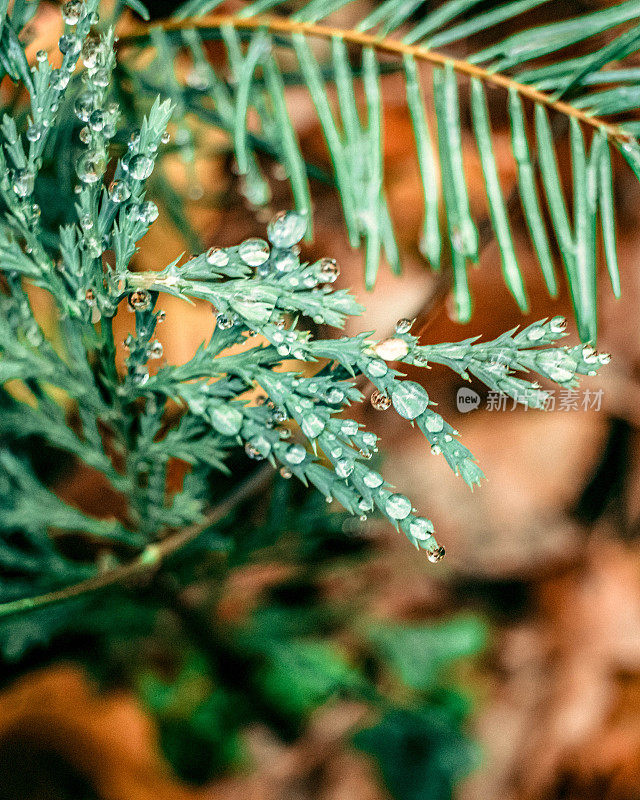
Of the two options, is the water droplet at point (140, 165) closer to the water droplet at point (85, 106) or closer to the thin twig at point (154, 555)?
the water droplet at point (85, 106)

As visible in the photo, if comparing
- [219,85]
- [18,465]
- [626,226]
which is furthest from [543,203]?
[18,465]

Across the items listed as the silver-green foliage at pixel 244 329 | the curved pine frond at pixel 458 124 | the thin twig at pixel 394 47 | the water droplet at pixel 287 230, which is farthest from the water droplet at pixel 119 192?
the thin twig at pixel 394 47

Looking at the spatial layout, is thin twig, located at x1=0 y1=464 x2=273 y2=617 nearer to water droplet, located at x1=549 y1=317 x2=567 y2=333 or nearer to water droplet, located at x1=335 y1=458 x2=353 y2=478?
water droplet, located at x1=335 y1=458 x2=353 y2=478

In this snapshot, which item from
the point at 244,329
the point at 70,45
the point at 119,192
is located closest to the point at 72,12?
the point at 70,45

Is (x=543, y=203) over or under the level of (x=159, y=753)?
over

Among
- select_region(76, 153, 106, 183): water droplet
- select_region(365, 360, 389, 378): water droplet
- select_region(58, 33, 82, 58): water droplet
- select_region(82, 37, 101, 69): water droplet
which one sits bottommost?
select_region(365, 360, 389, 378): water droplet

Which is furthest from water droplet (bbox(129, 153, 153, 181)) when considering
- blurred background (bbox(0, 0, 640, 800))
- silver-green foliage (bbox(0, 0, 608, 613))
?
blurred background (bbox(0, 0, 640, 800))

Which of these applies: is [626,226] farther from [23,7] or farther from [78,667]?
[78,667]

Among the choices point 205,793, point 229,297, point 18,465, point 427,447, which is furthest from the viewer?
point 427,447
